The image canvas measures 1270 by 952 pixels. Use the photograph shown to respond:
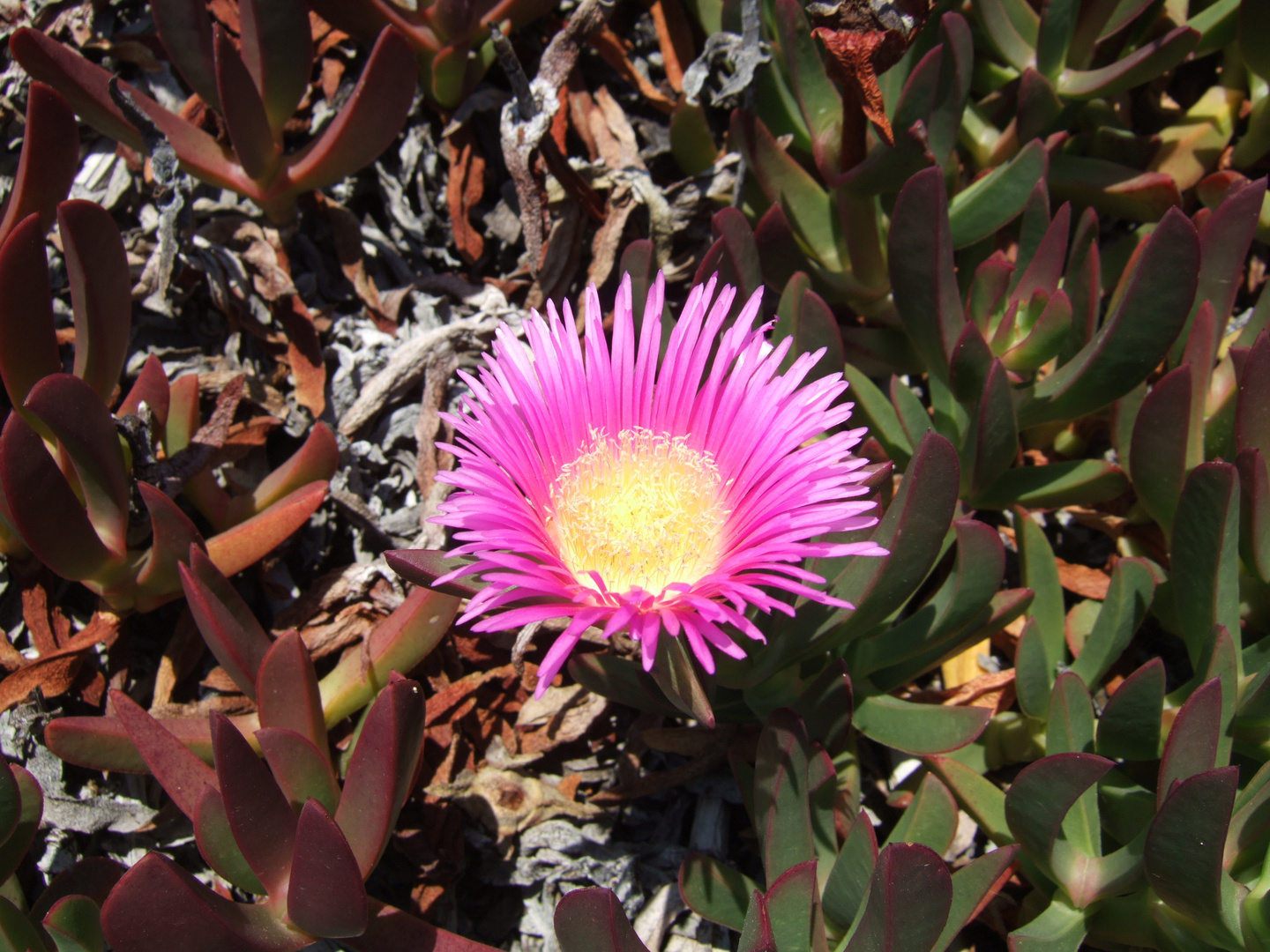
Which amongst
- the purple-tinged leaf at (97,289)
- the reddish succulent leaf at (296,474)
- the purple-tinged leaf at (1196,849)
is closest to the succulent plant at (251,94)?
the purple-tinged leaf at (97,289)

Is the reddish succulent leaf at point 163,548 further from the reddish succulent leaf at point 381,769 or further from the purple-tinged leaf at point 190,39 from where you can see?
the purple-tinged leaf at point 190,39

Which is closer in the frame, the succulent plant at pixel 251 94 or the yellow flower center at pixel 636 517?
the yellow flower center at pixel 636 517

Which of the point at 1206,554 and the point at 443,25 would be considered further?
the point at 443,25

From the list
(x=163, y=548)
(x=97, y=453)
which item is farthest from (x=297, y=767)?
(x=97, y=453)

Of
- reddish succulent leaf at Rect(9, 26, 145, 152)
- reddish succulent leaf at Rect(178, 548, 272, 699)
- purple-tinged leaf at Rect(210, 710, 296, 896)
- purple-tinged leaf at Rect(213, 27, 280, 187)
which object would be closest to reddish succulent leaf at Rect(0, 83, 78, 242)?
reddish succulent leaf at Rect(9, 26, 145, 152)

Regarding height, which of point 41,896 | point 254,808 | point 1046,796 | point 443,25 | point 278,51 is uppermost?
point 443,25

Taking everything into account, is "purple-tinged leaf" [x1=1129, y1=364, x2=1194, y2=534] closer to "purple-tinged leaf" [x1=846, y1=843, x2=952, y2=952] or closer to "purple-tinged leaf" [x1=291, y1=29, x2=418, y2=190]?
"purple-tinged leaf" [x1=846, y1=843, x2=952, y2=952]

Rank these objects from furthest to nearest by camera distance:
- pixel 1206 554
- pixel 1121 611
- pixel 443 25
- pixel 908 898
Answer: pixel 443 25
pixel 1121 611
pixel 1206 554
pixel 908 898

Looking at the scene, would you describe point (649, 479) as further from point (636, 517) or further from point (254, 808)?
point (254, 808)
